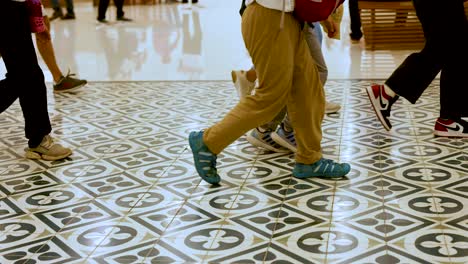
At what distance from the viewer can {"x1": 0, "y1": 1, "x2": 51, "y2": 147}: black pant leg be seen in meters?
3.50

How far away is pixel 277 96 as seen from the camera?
9.93 feet

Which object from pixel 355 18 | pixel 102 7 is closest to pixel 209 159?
pixel 355 18

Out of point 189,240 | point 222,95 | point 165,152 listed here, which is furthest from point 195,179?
point 222,95

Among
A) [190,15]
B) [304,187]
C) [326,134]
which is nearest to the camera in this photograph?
[304,187]

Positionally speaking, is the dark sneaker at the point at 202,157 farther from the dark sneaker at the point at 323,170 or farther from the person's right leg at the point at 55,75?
the person's right leg at the point at 55,75

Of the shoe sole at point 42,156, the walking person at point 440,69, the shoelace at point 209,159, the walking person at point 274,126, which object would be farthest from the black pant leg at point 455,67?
the shoe sole at point 42,156

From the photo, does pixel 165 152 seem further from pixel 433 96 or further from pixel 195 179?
pixel 433 96

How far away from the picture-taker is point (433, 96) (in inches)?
195

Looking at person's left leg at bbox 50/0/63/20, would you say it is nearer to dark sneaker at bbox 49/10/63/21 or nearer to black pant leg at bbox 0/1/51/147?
dark sneaker at bbox 49/10/63/21

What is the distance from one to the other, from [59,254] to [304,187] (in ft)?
3.84

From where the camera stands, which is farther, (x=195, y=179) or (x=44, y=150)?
(x=44, y=150)

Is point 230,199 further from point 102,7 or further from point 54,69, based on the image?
point 102,7

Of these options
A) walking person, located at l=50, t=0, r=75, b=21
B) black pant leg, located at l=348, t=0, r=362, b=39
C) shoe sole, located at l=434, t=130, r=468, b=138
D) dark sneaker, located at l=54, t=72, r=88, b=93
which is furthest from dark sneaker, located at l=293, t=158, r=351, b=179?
walking person, located at l=50, t=0, r=75, b=21

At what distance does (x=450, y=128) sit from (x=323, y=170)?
3.40ft
